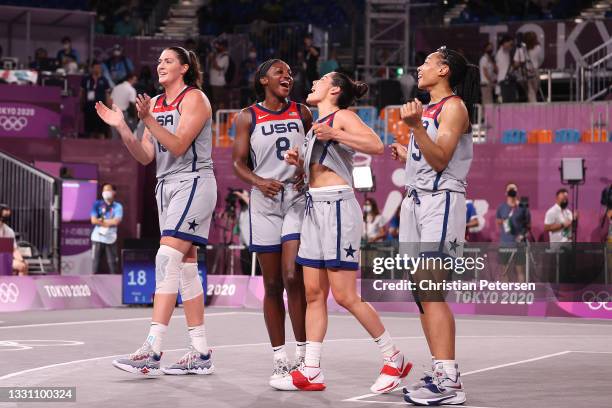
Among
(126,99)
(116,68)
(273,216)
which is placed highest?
(116,68)

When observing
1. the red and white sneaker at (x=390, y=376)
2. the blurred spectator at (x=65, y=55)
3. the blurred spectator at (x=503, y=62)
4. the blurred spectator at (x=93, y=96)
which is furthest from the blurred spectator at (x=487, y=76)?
the red and white sneaker at (x=390, y=376)

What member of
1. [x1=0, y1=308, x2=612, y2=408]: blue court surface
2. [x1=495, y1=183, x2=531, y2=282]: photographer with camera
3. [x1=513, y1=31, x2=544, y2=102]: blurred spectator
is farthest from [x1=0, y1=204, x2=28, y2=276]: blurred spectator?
[x1=513, y1=31, x2=544, y2=102]: blurred spectator

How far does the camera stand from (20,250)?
67.7 ft

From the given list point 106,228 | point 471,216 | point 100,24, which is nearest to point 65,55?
point 100,24

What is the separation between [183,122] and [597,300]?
32.5ft

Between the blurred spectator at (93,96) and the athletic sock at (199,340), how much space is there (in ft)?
50.0

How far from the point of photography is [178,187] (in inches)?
371

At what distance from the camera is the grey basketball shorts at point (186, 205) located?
9375 millimetres

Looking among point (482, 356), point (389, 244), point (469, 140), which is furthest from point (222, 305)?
point (469, 140)

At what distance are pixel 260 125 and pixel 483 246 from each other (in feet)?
36.7

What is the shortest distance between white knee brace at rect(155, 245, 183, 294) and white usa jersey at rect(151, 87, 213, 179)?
2.10ft

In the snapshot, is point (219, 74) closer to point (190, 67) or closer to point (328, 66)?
point (328, 66)

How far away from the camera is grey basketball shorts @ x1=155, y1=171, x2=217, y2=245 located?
938 centimetres

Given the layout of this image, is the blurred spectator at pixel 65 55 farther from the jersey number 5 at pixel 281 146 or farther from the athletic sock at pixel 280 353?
the athletic sock at pixel 280 353
